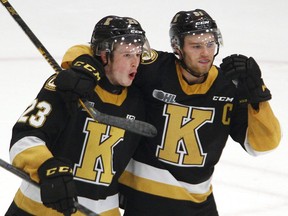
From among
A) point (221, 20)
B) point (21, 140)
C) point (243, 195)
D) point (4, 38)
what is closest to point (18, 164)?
point (21, 140)

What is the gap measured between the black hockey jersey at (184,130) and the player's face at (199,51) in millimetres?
82

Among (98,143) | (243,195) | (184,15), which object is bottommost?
(243,195)

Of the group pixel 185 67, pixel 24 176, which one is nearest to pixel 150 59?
pixel 185 67

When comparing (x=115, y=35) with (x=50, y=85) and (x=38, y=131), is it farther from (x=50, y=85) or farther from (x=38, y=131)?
(x=38, y=131)

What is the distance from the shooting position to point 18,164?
2701 mm

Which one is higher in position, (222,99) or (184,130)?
(222,99)

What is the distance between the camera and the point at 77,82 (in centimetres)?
270

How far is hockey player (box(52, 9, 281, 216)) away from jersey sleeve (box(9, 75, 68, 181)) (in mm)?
416

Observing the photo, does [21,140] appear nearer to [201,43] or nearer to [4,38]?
[201,43]

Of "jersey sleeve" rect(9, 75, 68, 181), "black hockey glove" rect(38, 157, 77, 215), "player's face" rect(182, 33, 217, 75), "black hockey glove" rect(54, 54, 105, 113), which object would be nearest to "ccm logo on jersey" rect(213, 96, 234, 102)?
"player's face" rect(182, 33, 217, 75)

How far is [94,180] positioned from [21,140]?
34 centimetres

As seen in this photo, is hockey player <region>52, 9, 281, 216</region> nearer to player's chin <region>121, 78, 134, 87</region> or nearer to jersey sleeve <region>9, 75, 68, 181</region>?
player's chin <region>121, 78, 134, 87</region>

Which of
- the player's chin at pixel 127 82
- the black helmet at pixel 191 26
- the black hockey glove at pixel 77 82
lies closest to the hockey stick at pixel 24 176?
the black hockey glove at pixel 77 82

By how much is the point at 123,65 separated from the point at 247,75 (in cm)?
43
